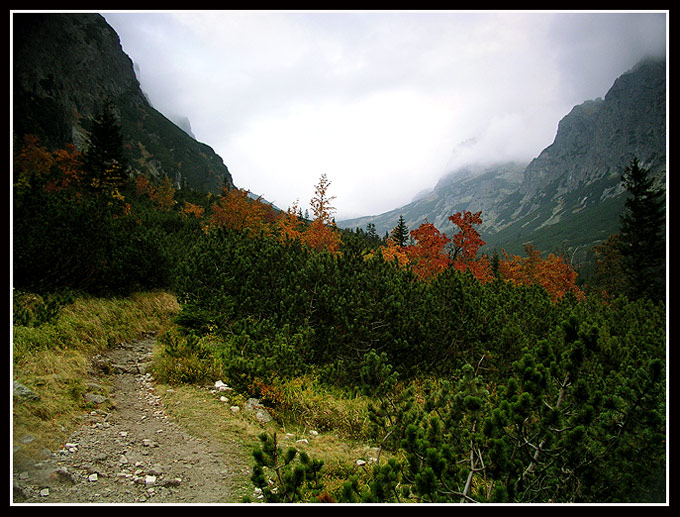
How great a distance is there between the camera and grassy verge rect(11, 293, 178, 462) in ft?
11.7

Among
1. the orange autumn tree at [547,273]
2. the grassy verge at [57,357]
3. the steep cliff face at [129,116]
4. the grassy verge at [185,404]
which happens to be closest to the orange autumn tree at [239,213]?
the grassy verge at [57,357]

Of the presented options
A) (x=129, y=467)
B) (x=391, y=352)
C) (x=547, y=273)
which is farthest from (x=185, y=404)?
(x=547, y=273)

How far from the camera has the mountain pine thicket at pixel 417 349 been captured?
2297 millimetres

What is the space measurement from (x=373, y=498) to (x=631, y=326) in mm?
6387

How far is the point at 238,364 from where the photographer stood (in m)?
5.68

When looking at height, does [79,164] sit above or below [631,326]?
above

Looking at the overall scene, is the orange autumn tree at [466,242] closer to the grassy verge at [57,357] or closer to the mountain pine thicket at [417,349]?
the mountain pine thicket at [417,349]

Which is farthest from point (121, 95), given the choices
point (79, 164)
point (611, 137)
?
point (611, 137)

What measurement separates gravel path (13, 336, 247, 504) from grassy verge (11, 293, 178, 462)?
0.27 m

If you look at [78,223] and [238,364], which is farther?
[78,223]

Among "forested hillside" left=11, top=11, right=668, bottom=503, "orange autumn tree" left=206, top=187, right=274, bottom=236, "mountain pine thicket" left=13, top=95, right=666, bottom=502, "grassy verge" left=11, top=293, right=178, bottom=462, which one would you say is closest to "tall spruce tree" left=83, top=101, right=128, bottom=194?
"orange autumn tree" left=206, top=187, right=274, bottom=236

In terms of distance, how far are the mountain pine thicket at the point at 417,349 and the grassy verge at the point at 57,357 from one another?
0.81 metres
